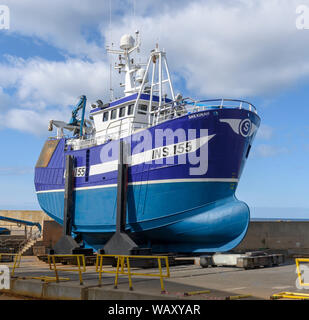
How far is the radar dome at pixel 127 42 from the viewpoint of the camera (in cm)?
2384

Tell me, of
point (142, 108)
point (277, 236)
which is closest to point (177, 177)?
point (142, 108)

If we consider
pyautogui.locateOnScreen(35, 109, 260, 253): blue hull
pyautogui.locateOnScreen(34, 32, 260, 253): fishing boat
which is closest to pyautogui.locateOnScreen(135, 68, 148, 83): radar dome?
pyautogui.locateOnScreen(34, 32, 260, 253): fishing boat

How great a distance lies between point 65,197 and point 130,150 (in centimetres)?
Result: 514

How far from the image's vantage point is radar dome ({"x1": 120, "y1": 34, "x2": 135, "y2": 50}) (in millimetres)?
23844

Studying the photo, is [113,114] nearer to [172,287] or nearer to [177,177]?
[177,177]

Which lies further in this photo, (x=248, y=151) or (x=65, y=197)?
(x=65, y=197)

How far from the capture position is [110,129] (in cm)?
2195

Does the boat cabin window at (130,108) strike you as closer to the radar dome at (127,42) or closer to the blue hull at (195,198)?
the blue hull at (195,198)

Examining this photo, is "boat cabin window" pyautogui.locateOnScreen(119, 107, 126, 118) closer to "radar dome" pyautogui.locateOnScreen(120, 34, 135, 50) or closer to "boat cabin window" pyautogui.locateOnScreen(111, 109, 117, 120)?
"boat cabin window" pyautogui.locateOnScreen(111, 109, 117, 120)

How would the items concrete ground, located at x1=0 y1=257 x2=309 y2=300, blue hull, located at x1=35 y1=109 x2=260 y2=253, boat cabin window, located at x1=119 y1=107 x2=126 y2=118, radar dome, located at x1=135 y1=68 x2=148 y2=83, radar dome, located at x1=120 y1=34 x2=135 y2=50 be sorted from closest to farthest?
concrete ground, located at x1=0 y1=257 x2=309 y2=300 < blue hull, located at x1=35 y1=109 x2=260 y2=253 < boat cabin window, located at x1=119 y1=107 x2=126 y2=118 < radar dome, located at x1=135 y1=68 x2=148 y2=83 < radar dome, located at x1=120 y1=34 x2=135 y2=50

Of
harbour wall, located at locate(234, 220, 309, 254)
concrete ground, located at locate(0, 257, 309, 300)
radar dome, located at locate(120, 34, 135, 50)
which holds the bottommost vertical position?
concrete ground, located at locate(0, 257, 309, 300)
